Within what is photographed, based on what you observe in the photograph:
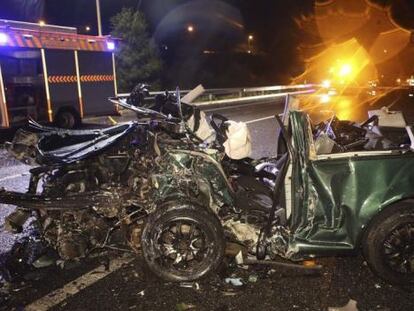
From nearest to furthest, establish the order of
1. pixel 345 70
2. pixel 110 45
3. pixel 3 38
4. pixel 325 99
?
pixel 3 38
pixel 110 45
pixel 325 99
pixel 345 70

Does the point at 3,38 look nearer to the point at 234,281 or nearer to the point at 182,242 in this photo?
the point at 182,242

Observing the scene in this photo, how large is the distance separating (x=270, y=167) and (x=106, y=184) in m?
2.14

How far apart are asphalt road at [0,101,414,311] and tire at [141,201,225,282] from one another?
0.13m

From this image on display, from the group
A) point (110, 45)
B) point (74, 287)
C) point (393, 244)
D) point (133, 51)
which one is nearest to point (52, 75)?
point (110, 45)

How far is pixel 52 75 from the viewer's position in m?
12.2

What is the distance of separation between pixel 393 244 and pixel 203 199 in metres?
1.67

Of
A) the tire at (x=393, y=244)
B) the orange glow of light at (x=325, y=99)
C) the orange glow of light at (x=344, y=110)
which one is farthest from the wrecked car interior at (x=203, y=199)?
the orange glow of light at (x=325, y=99)

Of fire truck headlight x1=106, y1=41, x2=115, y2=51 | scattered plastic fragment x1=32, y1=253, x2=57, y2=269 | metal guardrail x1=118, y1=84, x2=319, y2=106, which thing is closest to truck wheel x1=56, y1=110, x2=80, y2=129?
fire truck headlight x1=106, y1=41, x2=115, y2=51

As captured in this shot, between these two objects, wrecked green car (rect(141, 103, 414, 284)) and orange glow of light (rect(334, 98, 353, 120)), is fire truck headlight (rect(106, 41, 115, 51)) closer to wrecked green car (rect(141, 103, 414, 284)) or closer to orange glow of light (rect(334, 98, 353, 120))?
orange glow of light (rect(334, 98, 353, 120))

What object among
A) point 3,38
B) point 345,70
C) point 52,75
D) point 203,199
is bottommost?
point 203,199

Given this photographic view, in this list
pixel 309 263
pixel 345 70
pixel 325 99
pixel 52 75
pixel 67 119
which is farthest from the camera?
pixel 345 70

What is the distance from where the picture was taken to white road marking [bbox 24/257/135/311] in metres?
3.45

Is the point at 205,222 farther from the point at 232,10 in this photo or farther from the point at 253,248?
the point at 232,10

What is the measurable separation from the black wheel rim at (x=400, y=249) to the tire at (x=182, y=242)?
1.40 meters
